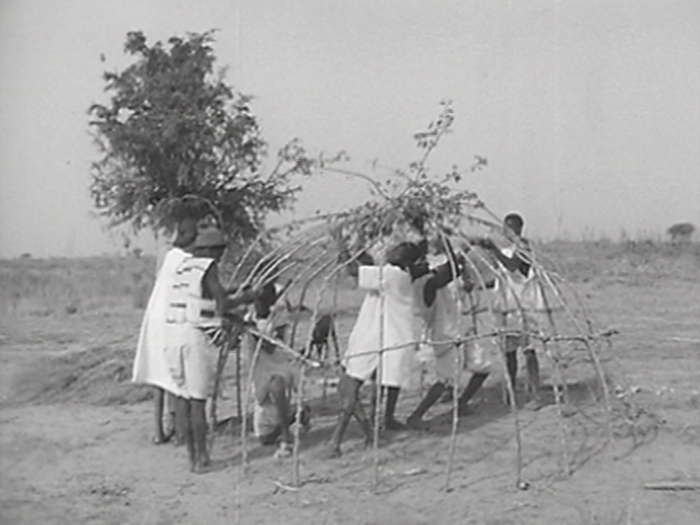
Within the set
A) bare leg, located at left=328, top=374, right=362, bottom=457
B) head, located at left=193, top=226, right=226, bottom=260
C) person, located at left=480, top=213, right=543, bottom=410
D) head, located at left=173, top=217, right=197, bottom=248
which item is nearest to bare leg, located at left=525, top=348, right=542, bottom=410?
person, located at left=480, top=213, right=543, bottom=410

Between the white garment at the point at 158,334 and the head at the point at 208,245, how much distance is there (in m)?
0.09

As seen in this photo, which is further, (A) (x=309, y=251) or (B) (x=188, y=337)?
(A) (x=309, y=251)

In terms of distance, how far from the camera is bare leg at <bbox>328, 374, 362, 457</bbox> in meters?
6.40

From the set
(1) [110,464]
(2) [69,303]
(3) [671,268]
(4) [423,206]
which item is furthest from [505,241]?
(3) [671,268]

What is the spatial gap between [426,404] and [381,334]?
1041 millimetres

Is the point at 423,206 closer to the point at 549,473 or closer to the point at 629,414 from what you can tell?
the point at 549,473

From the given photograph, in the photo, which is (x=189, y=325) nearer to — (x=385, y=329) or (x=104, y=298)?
(x=385, y=329)

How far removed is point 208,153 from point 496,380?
3.31 meters

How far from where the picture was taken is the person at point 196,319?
19.8 ft

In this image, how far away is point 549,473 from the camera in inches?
243

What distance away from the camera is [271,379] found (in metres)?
6.50

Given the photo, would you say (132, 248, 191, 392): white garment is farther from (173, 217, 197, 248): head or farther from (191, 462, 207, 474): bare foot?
(191, 462, 207, 474): bare foot

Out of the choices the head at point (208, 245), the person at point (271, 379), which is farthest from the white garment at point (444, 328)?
the head at point (208, 245)

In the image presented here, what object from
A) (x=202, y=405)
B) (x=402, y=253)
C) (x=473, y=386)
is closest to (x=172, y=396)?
(x=202, y=405)
